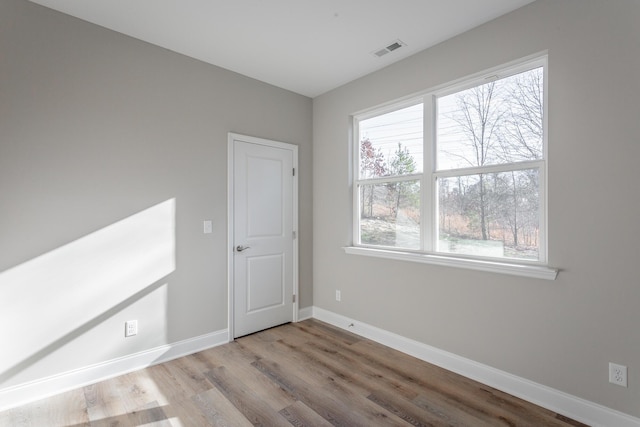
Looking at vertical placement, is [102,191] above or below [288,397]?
above

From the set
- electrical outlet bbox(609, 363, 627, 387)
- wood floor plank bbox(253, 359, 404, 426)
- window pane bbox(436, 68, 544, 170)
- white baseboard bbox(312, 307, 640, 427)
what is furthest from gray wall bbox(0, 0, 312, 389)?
electrical outlet bbox(609, 363, 627, 387)

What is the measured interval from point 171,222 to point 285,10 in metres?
2.01

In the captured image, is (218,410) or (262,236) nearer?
(218,410)

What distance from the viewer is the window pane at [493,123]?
7.45 feet

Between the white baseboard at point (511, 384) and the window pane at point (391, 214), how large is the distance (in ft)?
3.04

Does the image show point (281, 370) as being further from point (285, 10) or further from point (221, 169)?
point (285, 10)

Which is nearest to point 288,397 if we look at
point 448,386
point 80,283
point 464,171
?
point 448,386

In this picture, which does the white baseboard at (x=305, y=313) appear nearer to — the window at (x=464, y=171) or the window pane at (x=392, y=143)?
the window at (x=464, y=171)

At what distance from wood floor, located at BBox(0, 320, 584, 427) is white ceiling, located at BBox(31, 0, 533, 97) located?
2.82 metres

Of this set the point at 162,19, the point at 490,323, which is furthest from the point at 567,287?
the point at 162,19

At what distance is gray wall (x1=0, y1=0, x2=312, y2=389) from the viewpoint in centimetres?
216

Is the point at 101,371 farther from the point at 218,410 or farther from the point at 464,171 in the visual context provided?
the point at 464,171

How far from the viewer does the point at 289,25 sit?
2475mm

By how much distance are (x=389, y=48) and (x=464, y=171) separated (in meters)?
1.30
